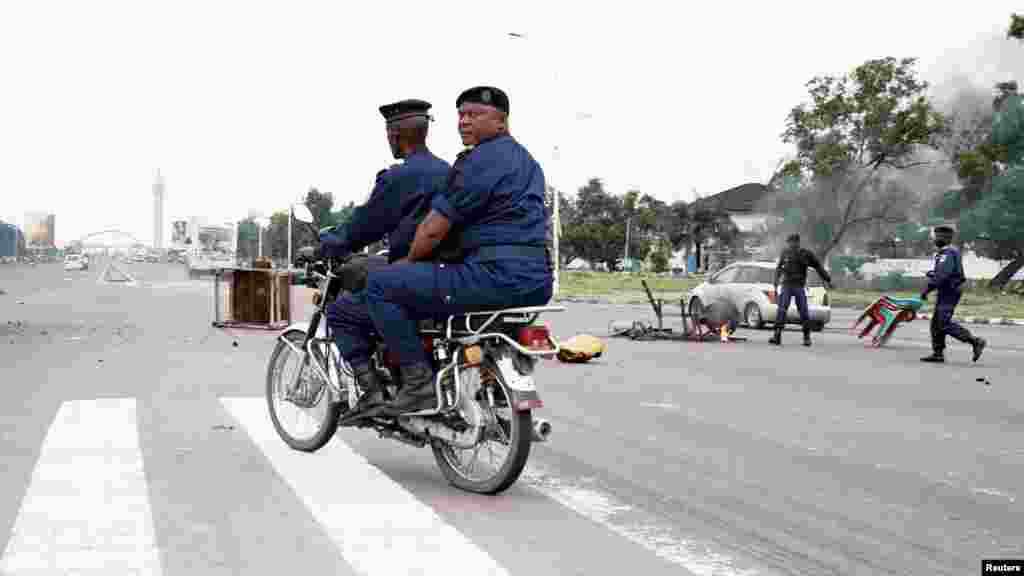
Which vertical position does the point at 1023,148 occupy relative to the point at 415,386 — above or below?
above

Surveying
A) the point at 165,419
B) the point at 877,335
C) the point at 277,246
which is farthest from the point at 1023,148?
the point at 277,246

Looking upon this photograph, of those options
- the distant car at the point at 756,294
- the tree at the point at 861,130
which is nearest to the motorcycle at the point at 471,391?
the distant car at the point at 756,294

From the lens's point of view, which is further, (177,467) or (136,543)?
(177,467)

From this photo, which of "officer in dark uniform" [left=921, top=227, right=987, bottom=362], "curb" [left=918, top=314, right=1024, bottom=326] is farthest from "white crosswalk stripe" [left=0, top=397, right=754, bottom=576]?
"curb" [left=918, top=314, right=1024, bottom=326]

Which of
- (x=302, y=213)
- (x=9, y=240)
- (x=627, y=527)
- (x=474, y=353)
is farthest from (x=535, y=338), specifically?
(x=9, y=240)

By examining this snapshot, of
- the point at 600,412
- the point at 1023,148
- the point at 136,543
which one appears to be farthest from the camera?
the point at 1023,148

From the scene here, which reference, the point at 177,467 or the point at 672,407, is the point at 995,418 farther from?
the point at 177,467

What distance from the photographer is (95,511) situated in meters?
4.97

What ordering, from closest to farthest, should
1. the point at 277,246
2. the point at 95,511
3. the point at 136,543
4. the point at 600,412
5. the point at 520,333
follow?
the point at 136,543, the point at 95,511, the point at 520,333, the point at 600,412, the point at 277,246

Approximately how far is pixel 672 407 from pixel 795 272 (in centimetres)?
1014

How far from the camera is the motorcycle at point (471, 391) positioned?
5.32 meters

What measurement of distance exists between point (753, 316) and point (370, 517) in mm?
19633

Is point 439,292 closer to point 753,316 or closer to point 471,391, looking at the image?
point 471,391

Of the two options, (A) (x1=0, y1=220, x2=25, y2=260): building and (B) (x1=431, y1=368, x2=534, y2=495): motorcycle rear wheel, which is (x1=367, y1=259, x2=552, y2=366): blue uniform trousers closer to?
(B) (x1=431, y1=368, x2=534, y2=495): motorcycle rear wheel
